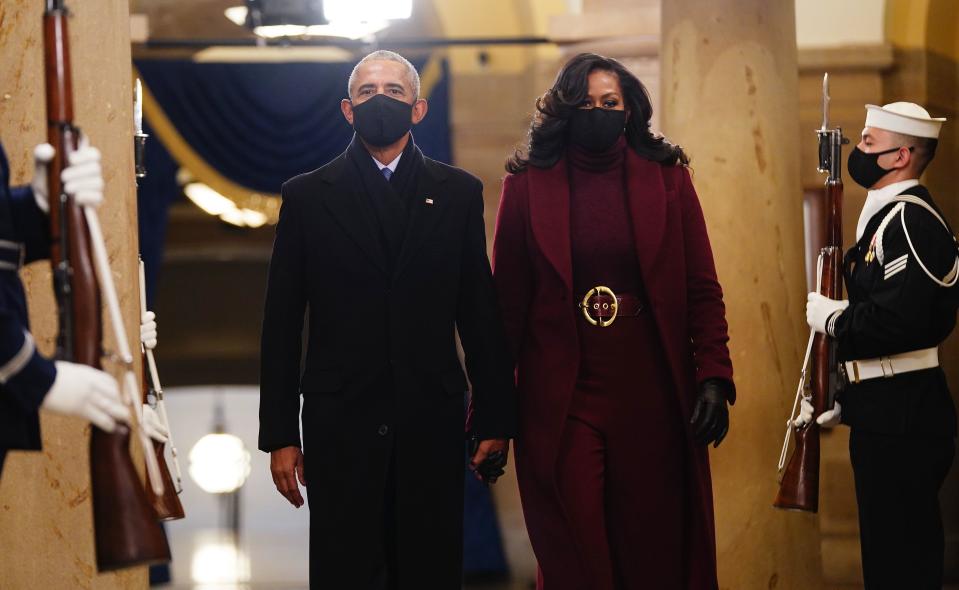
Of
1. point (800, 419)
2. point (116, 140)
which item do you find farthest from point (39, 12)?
point (800, 419)

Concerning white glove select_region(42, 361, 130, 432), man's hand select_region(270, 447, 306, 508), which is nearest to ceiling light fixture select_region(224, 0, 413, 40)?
man's hand select_region(270, 447, 306, 508)

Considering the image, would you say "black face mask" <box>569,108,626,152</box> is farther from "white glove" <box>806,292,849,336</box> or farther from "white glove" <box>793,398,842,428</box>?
"white glove" <box>793,398,842,428</box>

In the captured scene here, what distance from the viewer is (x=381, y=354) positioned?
469 cm

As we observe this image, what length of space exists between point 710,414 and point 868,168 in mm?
1134

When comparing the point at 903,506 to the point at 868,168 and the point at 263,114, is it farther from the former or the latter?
the point at 263,114

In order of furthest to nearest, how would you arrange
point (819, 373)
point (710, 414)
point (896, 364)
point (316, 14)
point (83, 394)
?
point (316, 14) → point (819, 373) → point (896, 364) → point (710, 414) → point (83, 394)

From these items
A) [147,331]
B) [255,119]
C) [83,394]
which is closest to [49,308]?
[147,331]

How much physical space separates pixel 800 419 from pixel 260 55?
9.28m

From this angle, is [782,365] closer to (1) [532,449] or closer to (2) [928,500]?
(2) [928,500]

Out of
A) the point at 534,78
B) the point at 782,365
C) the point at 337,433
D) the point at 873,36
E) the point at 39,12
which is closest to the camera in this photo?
the point at 337,433

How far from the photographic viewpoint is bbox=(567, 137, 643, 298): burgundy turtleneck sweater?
489cm

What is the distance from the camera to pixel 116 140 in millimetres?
5027

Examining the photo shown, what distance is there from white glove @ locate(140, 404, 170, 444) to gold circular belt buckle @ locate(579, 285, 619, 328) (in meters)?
1.37

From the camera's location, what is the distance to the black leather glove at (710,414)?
484cm
